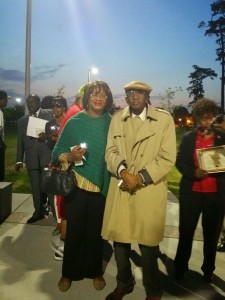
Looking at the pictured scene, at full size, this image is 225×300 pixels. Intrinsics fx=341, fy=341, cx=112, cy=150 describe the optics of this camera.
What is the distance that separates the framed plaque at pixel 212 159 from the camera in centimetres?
313

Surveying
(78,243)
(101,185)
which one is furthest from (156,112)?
(78,243)

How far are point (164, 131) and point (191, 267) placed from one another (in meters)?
1.79

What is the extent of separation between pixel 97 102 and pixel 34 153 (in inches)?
91.1

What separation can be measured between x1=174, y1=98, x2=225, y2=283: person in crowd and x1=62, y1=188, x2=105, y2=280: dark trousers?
0.86m

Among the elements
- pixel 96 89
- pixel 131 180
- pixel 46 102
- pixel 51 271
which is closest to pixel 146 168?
pixel 131 180

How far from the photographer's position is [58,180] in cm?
306

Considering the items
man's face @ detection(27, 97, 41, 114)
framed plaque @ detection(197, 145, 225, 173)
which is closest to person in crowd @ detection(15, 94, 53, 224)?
man's face @ detection(27, 97, 41, 114)

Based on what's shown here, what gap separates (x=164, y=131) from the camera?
289 centimetres

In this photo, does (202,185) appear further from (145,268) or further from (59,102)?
(59,102)

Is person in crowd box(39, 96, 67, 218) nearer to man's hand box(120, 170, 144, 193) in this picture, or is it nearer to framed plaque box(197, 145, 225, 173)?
man's hand box(120, 170, 144, 193)

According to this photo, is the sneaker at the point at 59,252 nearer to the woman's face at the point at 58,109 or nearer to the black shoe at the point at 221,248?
the woman's face at the point at 58,109

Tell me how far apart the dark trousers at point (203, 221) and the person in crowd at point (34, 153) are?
7.96 feet

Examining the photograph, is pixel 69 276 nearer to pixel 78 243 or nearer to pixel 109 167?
pixel 78 243

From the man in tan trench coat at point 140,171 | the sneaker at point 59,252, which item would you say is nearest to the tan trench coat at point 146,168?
the man in tan trench coat at point 140,171
